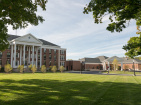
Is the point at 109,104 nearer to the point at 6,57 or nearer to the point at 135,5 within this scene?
the point at 135,5

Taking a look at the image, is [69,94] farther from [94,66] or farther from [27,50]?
[94,66]

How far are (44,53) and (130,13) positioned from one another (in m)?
52.1

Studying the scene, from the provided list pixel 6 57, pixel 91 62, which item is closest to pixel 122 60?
pixel 91 62

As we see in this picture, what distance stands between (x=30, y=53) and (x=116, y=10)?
49218 mm

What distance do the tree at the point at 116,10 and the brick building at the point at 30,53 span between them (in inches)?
1712

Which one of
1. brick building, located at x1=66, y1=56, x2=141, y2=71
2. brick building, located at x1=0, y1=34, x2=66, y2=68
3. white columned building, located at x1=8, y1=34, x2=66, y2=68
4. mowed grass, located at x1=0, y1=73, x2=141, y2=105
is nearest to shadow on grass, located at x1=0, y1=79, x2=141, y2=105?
mowed grass, located at x1=0, y1=73, x2=141, y2=105

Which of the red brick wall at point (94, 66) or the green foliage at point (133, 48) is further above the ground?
the green foliage at point (133, 48)

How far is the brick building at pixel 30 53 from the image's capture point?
47.0 metres

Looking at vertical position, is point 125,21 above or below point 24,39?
below

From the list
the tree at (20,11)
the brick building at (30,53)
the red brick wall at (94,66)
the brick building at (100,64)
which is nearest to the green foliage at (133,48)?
the tree at (20,11)

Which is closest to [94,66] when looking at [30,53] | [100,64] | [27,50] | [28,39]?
[100,64]

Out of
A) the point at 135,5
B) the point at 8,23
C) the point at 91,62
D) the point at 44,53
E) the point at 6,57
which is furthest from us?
the point at 91,62

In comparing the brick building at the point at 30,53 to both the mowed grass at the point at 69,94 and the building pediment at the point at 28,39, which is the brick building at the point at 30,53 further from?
the mowed grass at the point at 69,94

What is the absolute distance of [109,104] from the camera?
23.0 ft
